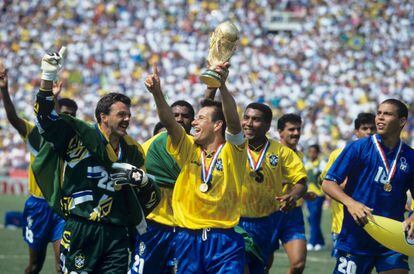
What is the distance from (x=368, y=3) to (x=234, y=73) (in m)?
8.59

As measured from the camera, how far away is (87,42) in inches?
1688

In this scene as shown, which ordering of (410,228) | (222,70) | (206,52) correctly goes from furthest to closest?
(206,52) < (410,228) < (222,70)

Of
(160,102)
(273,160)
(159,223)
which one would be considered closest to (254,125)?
(273,160)

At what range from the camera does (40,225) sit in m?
12.9

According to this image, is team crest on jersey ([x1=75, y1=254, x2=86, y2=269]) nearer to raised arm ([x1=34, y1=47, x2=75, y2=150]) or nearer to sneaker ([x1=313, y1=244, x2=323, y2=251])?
raised arm ([x1=34, y1=47, x2=75, y2=150])

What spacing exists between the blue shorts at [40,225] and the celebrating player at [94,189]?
336cm

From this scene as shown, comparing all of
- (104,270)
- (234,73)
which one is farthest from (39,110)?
(234,73)

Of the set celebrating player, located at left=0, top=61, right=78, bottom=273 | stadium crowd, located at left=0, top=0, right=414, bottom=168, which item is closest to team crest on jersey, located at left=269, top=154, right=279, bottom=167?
celebrating player, located at left=0, top=61, right=78, bottom=273

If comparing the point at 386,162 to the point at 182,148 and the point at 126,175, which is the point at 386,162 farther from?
the point at 126,175

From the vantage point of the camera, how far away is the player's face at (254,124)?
38.5 ft

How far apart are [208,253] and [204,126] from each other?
1179 millimetres

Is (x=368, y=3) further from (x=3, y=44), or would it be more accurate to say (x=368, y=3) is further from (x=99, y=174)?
(x=99, y=174)

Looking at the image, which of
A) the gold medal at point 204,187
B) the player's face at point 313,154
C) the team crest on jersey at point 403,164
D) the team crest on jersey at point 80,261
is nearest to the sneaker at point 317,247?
the player's face at point 313,154

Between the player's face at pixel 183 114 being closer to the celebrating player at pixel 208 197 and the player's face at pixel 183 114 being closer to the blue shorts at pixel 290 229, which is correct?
the blue shorts at pixel 290 229
